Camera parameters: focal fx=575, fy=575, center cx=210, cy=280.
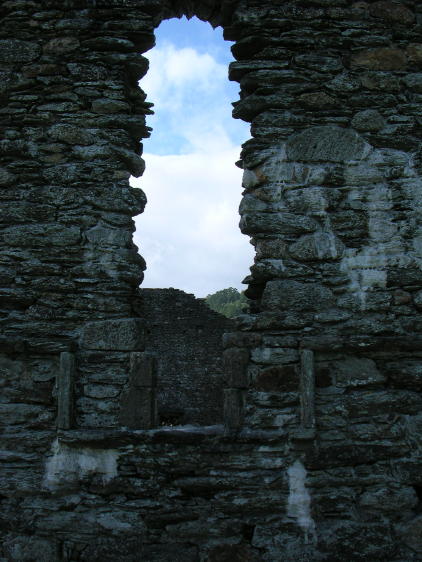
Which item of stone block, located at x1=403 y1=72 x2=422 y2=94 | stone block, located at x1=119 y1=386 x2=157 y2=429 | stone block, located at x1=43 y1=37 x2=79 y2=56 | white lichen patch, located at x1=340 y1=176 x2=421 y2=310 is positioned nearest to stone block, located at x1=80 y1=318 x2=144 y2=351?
stone block, located at x1=119 y1=386 x2=157 y2=429

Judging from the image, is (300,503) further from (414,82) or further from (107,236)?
(414,82)

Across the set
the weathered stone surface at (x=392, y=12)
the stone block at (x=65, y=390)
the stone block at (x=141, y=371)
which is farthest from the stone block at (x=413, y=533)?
the weathered stone surface at (x=392, y=12)

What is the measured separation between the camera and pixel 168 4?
5.00 m

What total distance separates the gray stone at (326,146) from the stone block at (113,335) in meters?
1.84

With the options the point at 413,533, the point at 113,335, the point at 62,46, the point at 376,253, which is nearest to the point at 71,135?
the point at 62,46

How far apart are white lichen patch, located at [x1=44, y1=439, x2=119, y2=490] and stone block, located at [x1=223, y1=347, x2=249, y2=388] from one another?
0.98 meters

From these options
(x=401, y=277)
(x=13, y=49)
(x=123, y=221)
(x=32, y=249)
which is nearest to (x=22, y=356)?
(x=32, y=249)

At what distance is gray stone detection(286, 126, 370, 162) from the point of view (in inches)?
180

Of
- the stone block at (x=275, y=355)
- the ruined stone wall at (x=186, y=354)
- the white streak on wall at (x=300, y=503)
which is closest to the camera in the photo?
the white streak on wall at (x=300, y=503)

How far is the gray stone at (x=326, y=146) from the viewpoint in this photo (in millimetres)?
4570

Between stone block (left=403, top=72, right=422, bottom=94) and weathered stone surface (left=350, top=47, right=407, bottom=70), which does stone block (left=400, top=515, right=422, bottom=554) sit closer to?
stone block (left=403, top=72, right=422, bottom=94)

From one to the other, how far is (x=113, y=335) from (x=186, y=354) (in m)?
9.30

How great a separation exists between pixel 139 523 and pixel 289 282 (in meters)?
2.05

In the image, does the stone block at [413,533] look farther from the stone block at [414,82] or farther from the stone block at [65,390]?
the stone block at [414,82]
